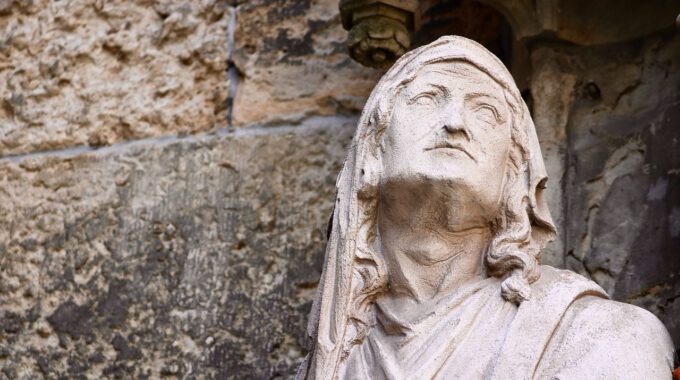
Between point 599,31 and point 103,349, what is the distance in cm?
171

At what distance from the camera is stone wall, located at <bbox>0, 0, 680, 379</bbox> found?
4.24 m

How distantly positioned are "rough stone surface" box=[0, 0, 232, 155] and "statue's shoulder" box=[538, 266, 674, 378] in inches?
71.9

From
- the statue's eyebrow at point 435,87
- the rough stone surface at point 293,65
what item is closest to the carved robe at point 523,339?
the statue's eyebrow at point 435,87

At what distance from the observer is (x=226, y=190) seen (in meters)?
4.71

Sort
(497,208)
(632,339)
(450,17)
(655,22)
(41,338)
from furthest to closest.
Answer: (41,338)
(450,17)
(655,22)
(497,208)
(632,339)

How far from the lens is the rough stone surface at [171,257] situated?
14.9 feet

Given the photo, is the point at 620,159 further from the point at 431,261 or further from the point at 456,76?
the point at 431,261

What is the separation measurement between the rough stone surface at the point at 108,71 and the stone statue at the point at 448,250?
136 cm

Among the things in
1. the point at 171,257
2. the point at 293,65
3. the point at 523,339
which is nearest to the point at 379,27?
the point at 293,65

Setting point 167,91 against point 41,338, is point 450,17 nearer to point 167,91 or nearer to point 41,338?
point 167,91

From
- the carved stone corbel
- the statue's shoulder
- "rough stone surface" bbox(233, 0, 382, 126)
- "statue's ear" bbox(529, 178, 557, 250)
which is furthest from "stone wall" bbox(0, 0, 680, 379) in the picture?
the statue's shoulder

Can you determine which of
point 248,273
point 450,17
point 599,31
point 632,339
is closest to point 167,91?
point 248,273

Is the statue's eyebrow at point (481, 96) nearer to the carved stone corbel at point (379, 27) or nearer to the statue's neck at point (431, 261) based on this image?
the statue's neck at point (431, 261)

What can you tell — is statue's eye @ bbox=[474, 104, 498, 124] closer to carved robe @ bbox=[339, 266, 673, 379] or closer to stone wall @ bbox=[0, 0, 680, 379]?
carved robe @ bbox=[339, 266, 673, 379]
